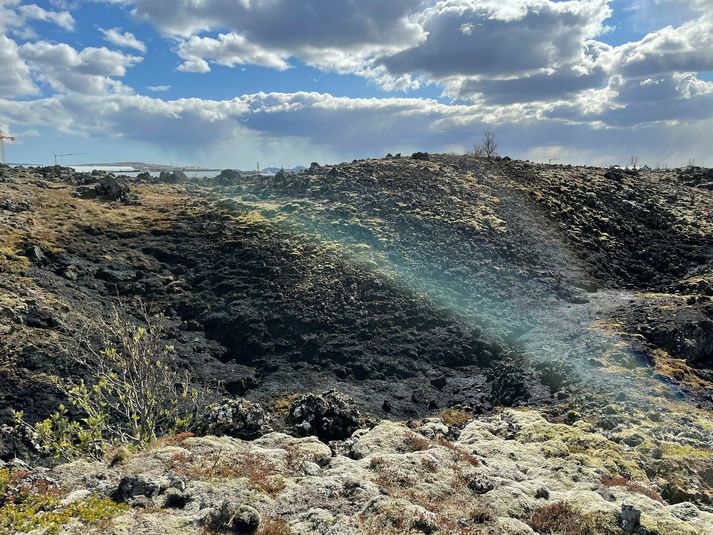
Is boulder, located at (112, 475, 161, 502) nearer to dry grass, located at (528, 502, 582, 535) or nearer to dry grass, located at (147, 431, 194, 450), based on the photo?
dry grass, located at (147, 431, 194, 450)

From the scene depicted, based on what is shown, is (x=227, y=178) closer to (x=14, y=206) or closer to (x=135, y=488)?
(x=14, y=206)

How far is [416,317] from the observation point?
33656mm

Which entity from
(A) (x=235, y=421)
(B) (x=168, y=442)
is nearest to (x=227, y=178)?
(A) (x=235, y=421)

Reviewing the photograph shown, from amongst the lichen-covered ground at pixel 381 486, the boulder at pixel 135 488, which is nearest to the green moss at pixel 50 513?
the lichen-covered ground at pixel 381 486

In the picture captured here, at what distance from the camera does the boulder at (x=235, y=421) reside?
1848cm

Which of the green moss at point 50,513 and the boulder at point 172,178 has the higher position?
the boulder at point 172,178

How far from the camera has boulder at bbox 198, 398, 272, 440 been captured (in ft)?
60.6

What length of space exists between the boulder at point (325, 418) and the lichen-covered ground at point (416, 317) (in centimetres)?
95

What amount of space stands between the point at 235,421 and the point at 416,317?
17.2m

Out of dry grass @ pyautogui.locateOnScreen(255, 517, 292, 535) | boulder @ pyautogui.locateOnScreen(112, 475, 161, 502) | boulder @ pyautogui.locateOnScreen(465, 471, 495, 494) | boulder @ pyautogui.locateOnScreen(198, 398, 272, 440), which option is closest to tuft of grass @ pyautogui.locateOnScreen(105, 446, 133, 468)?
boulder @ pyautogui.locateOnScreen(112, 475, 161, 502)

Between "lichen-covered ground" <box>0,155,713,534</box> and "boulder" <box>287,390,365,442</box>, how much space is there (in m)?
0.95

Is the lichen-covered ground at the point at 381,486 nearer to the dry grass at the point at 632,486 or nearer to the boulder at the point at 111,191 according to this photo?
the dry grass at the point at 632,486

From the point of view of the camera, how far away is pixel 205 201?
52.1m

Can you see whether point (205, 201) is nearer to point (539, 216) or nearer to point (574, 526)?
point (539, 216)
